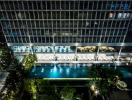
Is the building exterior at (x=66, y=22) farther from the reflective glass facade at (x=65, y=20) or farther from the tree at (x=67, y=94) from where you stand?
the tree at (x=67, y=94)

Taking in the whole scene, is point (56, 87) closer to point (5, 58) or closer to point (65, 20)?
point (5, 58)

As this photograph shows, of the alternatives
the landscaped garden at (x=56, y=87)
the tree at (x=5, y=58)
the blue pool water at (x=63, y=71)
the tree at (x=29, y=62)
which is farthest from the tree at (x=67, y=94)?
the tree at (x=5, y=58)

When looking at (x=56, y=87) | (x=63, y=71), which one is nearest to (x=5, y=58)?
(x=63, y=71)

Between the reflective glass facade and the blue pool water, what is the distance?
10075 mm

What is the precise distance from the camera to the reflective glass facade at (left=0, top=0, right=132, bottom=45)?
227 feet

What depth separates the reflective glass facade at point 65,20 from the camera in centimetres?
6906

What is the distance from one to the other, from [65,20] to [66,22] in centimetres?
92

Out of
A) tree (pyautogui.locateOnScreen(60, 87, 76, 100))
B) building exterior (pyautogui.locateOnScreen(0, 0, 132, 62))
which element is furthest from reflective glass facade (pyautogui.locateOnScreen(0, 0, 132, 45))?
tree (pyautogui.locateOnScreen(60, 87, 76, 100))

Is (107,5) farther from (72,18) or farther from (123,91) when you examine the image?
(123,91)

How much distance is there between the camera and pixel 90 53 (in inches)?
3263

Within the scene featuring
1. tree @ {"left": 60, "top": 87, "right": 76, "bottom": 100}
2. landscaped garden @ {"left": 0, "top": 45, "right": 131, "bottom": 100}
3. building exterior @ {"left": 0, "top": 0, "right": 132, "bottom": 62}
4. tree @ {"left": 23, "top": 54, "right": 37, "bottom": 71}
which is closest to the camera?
tree @ {"left": 60, "top": 87, "right": 76, "bottom": 100}

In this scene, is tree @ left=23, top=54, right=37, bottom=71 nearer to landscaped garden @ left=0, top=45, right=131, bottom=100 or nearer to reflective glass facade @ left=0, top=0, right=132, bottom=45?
landscaped garden @ left=0, top=45, right=131, bottom=100

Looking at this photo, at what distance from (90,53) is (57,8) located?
24.0 metres

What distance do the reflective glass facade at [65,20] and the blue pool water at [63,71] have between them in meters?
10.1
